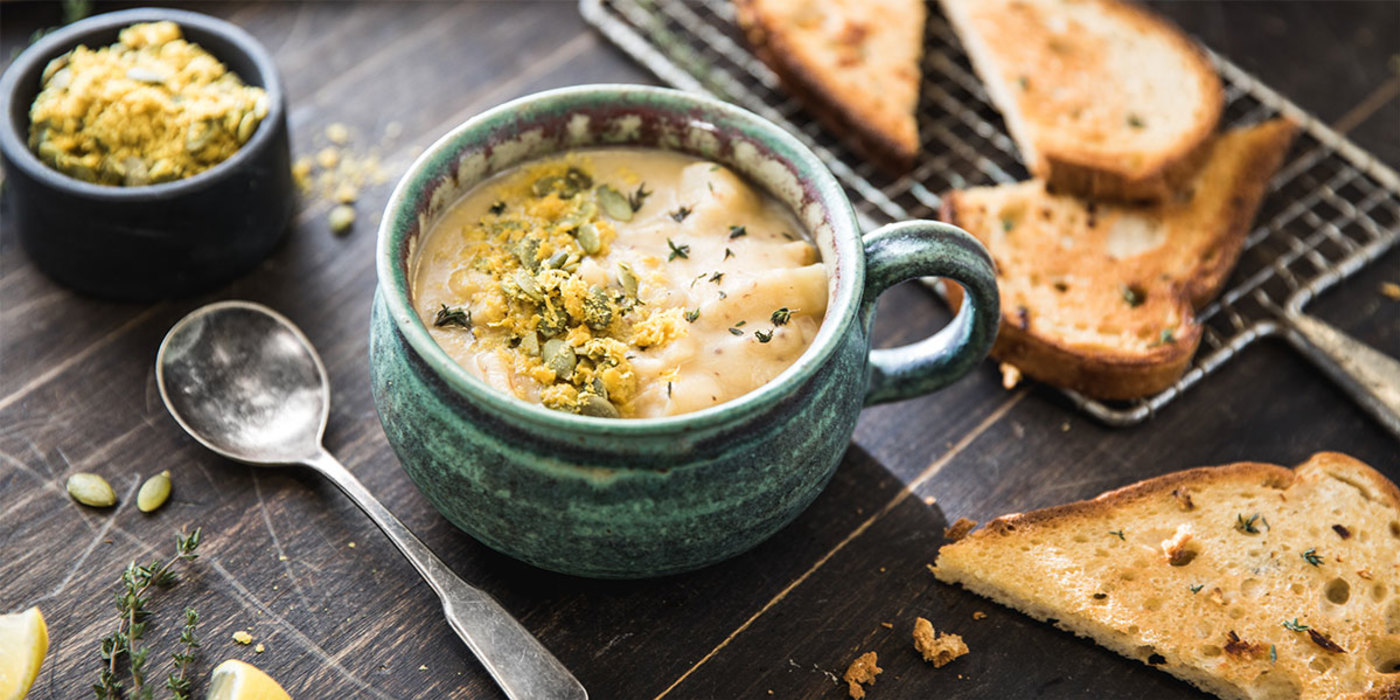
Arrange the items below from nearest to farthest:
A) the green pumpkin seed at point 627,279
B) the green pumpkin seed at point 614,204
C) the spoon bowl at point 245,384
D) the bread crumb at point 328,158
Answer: the green pumpkin seed at point 627,279
the green pumpkin seed at point 614,204
the spoon bowl at point 245,384
the bread crumb at point 328,158

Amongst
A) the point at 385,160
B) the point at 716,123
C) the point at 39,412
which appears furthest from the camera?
the point at 385,160

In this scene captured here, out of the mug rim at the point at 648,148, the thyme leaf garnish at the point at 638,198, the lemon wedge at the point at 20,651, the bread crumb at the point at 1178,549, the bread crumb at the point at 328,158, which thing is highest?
the mug rim at the point at 648,148

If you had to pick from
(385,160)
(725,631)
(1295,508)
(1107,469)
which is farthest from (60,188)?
(1295,508)

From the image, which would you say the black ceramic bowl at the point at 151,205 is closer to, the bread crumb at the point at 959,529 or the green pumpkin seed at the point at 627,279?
the green pumpkin seed at the point at 627,279

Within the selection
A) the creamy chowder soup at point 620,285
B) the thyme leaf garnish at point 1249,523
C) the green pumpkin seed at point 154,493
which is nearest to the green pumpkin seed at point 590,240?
the creamy chowder soup at point 620,285

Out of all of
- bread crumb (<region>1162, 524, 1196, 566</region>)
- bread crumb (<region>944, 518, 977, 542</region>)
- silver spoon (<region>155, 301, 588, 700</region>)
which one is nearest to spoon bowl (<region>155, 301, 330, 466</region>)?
silver spoon (<region>155, 301, 588, 700</region>)

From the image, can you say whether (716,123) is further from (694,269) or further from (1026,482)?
(1026,482)
